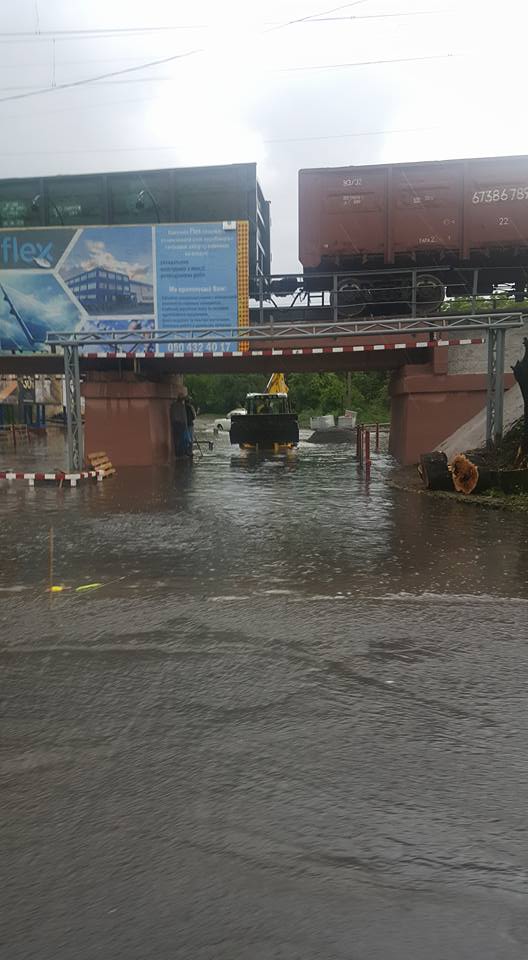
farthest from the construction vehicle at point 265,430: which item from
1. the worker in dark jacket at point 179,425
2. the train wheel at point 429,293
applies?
the train wheel at point 429,293

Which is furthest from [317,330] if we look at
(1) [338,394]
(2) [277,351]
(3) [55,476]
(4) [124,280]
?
(1) [338,394]

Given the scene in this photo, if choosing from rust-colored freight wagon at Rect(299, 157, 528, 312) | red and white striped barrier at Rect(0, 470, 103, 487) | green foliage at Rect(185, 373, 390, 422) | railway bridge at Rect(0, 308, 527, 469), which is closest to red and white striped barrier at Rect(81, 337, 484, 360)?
railway bridge at Rect(0, 308, 527, 469)

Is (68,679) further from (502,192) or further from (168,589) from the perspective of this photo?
(502,192)

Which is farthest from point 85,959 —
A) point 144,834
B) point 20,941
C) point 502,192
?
point 502,192

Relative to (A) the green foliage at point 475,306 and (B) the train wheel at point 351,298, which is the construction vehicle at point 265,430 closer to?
(A) the green foliage at point 475,306

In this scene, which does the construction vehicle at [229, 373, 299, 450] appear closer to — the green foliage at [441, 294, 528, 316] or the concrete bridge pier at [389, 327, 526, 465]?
the green foliage at [441, 294, 528, 316]

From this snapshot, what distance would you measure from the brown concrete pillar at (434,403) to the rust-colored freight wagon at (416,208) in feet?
9.28

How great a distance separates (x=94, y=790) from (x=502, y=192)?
1805 cm

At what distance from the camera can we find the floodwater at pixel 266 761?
2.14 m

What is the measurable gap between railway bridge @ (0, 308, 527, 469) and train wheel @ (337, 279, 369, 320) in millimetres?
405

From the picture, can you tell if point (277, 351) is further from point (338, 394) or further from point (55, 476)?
point (338, 394)

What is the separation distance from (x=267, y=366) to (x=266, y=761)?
54.6 ft

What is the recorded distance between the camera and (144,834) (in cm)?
256

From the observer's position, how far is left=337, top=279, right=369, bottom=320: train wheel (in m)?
18.0
